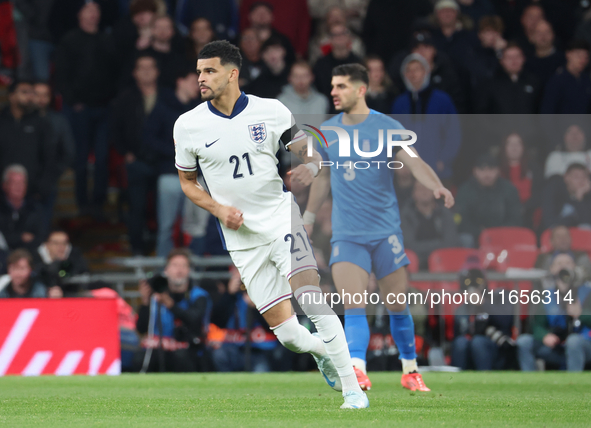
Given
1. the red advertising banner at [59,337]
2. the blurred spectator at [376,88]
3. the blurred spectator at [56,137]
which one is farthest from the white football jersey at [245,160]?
the blurred spectator at [56,137]

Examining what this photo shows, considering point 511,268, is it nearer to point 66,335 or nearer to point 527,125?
point 527,125

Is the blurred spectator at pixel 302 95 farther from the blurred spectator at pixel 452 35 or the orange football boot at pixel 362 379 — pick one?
the orange football boot at pixel 362 379

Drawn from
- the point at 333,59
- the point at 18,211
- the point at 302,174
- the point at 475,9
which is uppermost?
the point at 475,9

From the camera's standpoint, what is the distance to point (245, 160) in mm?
6316

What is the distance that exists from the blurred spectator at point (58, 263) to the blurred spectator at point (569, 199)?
20.1 feet

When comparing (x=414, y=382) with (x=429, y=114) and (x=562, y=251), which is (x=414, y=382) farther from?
(x=429, y=114)

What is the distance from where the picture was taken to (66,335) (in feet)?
32.9

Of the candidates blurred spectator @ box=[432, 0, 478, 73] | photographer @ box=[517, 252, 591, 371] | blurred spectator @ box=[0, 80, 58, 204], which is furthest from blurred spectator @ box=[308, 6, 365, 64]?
photographer @ box=[517, 252, 591, 371]

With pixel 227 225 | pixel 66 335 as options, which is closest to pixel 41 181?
pixel 66 335

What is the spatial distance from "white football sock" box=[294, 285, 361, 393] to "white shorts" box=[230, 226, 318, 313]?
340 mm

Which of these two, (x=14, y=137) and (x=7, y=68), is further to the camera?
(x=7, y=68)

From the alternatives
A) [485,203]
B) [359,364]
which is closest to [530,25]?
[485,203]

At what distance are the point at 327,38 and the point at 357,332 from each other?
7455 millimetres

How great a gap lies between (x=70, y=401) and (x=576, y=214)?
755cm
